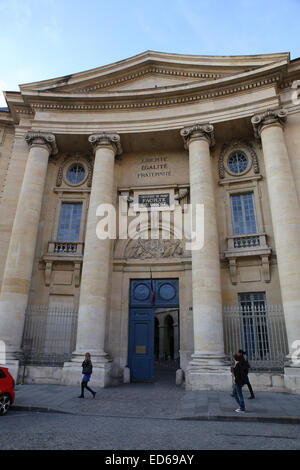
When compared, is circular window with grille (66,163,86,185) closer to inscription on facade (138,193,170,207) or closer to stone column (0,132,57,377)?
stone column (0,132,57,377)

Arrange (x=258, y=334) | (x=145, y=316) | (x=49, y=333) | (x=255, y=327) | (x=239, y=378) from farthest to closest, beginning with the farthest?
(x=145, y=316) → (x=49, y=333) → (x=258, y=334) → (x=255, y=327) → (x=239, y=378)

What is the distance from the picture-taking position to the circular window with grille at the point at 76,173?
16.2m

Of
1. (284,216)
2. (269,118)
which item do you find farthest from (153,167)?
(284,216)

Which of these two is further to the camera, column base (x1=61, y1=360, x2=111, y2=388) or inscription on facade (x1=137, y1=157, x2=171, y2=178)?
inscription on facade (x1=137, y1=157, x2=171, y2=178)

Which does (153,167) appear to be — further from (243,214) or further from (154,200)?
(243,214)

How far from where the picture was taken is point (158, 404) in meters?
8.48

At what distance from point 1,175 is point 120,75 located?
8.16 metres

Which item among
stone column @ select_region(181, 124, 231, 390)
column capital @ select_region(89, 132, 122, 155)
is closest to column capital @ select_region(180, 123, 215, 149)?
stone column @ select_region(181, 124, 231, 390)

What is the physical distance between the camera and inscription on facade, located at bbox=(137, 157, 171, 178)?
52.3 ft

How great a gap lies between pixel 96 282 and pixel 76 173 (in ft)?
22.2

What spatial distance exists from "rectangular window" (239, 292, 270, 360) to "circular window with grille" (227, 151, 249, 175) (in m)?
5.98
